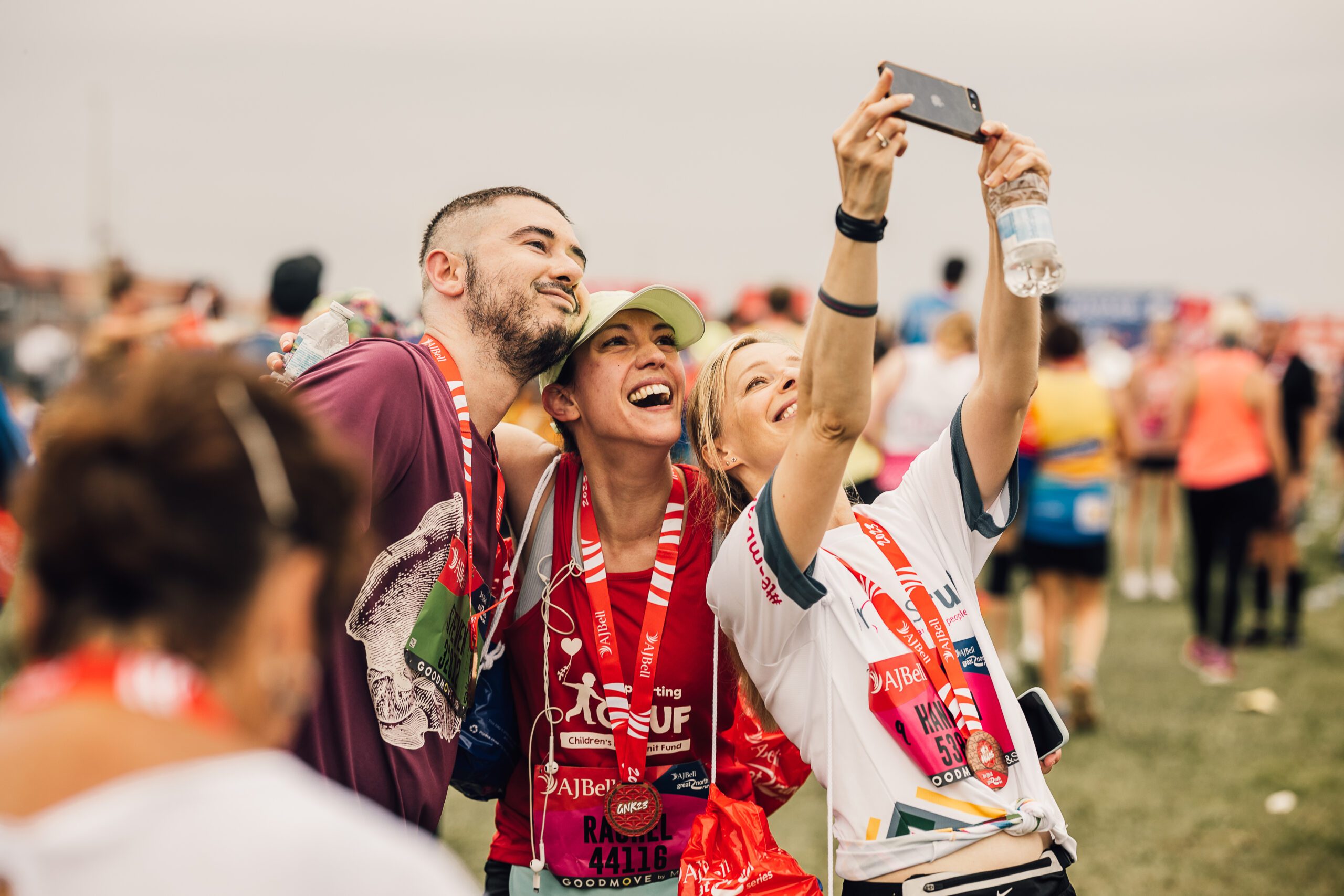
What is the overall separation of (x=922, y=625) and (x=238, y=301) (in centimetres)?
2929

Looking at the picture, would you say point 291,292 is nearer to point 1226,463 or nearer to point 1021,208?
point 1021,208

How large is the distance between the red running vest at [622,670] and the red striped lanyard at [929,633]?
507 mm

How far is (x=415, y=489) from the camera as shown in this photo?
91.8 inches

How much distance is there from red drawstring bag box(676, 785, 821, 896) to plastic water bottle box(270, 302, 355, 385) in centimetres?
137

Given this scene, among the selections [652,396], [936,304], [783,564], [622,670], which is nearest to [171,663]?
[783,564]

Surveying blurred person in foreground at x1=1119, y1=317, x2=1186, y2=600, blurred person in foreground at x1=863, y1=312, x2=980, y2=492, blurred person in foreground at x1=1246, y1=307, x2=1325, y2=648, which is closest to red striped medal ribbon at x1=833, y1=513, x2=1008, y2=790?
blurred person in foreground at x1=863, y1=312, x2=980, y2=492

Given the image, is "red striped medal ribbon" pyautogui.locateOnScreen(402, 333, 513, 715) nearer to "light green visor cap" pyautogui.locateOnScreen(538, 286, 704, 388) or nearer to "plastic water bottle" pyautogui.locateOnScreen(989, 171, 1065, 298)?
"light green visor cap" pyautogui.locateOnScreen(538, 286, 704, 388)

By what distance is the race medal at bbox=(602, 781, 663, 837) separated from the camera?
2.57 meters

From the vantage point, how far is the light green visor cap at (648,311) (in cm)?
278

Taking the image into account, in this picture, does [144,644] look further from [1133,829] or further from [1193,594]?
[1193,594]

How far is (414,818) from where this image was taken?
2.35 metres

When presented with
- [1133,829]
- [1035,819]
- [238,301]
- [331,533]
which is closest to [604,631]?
[1035,819]

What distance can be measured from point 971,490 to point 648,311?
105 cm

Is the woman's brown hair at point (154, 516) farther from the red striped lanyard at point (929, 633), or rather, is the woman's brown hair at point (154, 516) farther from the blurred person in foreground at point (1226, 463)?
the blurred person in foreground at point (1226, 463)
